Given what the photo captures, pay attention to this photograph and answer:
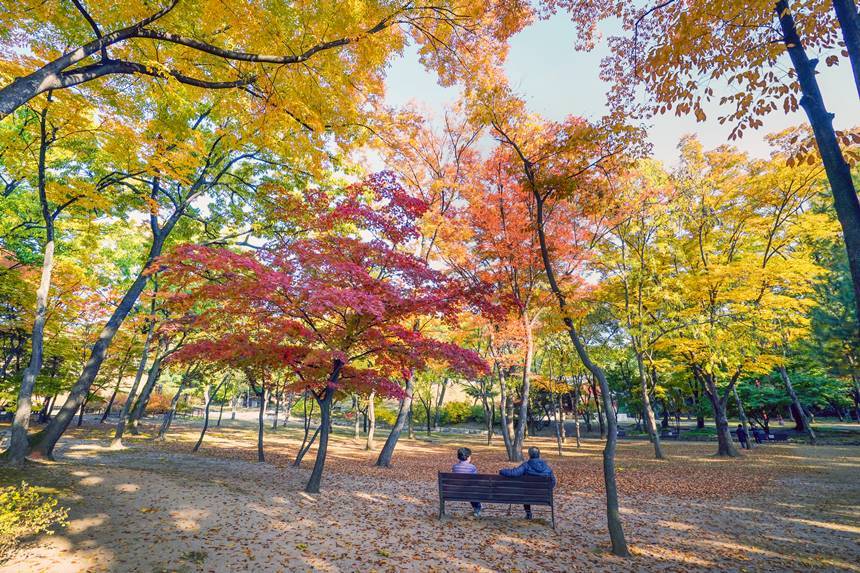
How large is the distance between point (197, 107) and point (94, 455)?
40.8 feet

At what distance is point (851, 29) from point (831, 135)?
94 cm

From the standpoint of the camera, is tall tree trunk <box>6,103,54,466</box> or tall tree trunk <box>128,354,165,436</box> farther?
tall tree trunk <box>128,354,165,436</box>

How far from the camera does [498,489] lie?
6.63 metres

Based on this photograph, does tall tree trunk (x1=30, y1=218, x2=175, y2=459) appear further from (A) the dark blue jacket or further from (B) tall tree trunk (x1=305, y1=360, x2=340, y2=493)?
(A) the dark blue jacket

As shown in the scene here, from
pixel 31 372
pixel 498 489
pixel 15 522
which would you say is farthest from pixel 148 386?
pixel 498 489

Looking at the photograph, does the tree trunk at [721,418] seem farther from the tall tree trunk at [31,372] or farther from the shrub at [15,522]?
the tall tree trunk at [31,372]

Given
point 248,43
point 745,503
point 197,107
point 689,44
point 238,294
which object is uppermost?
point 197,107

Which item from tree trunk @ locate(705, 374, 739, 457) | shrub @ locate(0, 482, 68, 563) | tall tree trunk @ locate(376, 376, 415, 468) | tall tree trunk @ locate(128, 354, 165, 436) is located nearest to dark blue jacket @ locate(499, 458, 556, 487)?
shrub @ locate(0, 482, 68, 563)

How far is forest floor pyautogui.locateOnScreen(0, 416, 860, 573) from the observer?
15.9ft

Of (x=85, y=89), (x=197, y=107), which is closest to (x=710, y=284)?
(x=197, y=107)

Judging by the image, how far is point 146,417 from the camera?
3750 cm

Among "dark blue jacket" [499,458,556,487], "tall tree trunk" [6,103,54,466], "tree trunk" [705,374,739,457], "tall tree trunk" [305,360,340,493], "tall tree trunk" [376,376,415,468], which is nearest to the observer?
"dark blue jacket" [499,458,556,487]

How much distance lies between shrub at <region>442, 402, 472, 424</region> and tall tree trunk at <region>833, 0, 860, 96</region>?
43.9 m

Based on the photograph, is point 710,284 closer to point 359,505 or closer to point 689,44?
point 689,44
